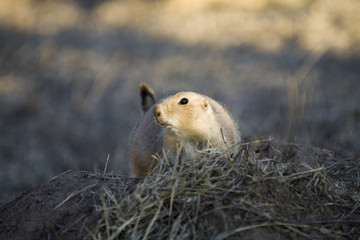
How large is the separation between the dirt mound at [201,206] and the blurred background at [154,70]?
12.5 feet

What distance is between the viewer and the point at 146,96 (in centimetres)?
595

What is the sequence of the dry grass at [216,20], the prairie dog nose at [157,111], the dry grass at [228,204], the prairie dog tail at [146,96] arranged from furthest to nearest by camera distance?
1. the dry grass at [216,20]
2. the prairie dog tail at [146,96]
3. the prairie dog nose at [157,111]
4. the dry grass at [228,204]

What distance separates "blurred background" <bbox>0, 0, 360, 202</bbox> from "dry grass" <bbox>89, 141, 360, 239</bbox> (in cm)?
380

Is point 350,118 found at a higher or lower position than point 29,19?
lower

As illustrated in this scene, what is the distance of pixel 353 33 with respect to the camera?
12016 millimetres

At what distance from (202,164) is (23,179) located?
5.96m

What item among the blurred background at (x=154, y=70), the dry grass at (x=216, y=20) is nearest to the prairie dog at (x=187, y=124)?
the blurred background at (x=154, y=70)

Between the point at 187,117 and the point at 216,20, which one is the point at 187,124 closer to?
the point at 187,117

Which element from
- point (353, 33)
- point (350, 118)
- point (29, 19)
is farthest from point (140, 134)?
point (29, 19)

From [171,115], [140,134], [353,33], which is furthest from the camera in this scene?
[353,33]

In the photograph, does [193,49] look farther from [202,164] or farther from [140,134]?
[202,164]

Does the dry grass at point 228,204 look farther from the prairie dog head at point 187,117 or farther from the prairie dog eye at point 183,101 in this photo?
the prairie dog eye at point 183,101

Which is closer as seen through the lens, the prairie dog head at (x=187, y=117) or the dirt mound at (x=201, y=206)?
the dirt mound at (x=201, y=206)

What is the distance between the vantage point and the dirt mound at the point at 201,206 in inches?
111
